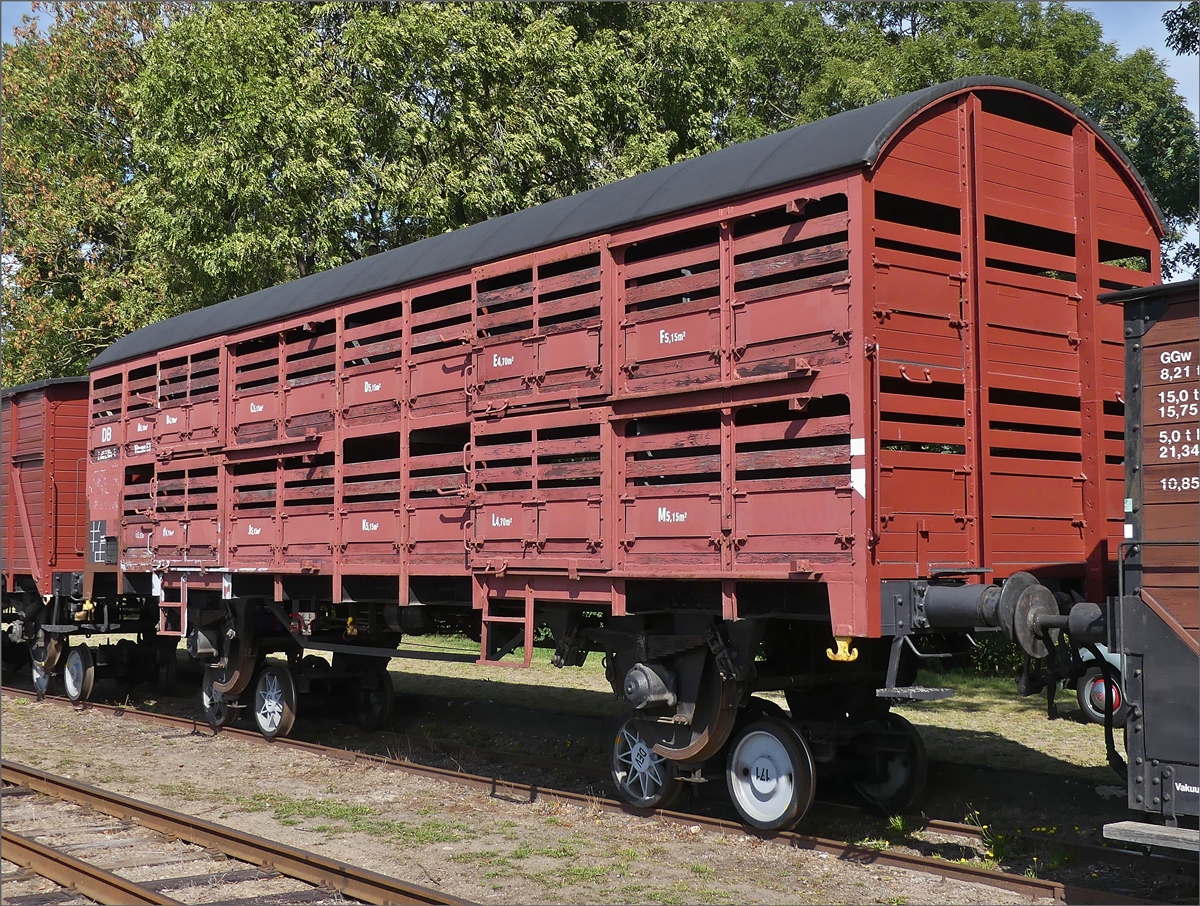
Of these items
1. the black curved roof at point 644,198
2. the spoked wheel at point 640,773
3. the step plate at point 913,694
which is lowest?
the spoked wheel at point 640,773

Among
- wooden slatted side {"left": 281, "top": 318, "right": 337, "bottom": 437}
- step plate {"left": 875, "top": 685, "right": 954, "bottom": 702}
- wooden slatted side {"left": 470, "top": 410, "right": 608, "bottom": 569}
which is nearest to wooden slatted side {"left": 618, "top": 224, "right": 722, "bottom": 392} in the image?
wooden slatted side {"left": 470, "top": 410, "right": 608, "bottom": 569}

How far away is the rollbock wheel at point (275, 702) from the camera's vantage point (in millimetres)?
13156

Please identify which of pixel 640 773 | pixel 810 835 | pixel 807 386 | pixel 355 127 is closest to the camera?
pixel 807 386

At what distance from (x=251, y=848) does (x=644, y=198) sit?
17.9ft

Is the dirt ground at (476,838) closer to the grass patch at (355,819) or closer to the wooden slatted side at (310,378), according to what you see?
the grass patch at (355,819)

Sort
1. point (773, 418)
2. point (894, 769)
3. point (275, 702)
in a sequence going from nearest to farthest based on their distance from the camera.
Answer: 1. point (773, 418)
2. point (894, 769)
3. point (275, 702)

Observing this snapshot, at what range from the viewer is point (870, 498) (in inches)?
282

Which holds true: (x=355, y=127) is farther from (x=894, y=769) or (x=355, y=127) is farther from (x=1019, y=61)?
(x=894, y=769)

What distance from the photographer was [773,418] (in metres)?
8.16

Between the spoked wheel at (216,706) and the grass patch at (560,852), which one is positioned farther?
the spoked wheel at (216,706)

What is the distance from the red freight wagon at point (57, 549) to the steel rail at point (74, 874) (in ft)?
27.2

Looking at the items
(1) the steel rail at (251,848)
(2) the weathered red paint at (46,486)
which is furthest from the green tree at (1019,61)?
(1) the steel rail at (251,848)

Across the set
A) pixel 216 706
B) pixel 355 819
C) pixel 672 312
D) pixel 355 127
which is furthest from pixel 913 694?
pixel 355 127

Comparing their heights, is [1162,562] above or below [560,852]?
above
